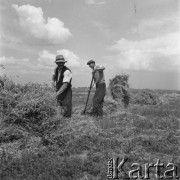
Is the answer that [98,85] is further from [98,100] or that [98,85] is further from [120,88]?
[120,88]

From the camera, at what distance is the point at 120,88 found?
48.3ft

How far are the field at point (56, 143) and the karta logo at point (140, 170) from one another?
67mm

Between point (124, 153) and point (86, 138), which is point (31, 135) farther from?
point (124, 153)

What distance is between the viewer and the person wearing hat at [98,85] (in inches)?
424

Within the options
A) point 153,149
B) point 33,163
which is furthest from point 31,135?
point 153,149

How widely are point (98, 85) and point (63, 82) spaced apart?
2929mm

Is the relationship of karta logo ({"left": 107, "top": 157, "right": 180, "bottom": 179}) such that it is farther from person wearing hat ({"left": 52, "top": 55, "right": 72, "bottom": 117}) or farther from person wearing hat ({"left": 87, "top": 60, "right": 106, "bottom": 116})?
person wearing hat ({"left": 87, "top": 60, "right": 106, "bottom": 116})

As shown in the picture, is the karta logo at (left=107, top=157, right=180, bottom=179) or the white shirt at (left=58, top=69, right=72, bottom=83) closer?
the karta logo at (left=107, top=157, right=180, bottom=179)

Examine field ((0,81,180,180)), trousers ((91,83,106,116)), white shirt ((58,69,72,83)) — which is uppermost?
white shirt ((58,69,72,83))

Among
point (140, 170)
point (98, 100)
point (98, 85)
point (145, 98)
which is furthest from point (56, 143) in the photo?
point (145, 98)

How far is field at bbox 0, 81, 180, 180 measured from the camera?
5.00m

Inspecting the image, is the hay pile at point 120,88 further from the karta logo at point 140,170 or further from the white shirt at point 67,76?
the karta logo at point 140,170

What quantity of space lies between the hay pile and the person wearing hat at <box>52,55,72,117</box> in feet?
20.2

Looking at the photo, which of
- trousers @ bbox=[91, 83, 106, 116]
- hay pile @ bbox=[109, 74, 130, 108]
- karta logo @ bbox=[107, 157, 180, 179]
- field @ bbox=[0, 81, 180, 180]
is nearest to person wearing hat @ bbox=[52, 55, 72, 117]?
field @ bbox=[0, 81, 180, 180]
